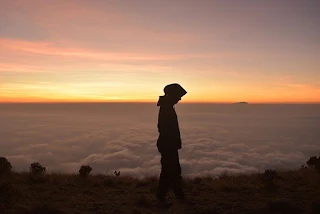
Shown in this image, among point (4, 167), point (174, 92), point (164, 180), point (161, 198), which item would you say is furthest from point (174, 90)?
point (4, 167)

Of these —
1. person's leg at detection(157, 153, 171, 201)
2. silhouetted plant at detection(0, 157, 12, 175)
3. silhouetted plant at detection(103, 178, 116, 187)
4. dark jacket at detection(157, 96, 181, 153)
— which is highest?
dark jacket at detection(157, 96, 181, 153)

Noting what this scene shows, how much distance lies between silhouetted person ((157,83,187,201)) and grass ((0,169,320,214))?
0.45 m

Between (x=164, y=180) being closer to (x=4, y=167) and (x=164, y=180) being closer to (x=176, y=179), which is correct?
(x=176, y=179)

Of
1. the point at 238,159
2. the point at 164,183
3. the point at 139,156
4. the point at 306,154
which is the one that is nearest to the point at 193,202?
the point at 164,183

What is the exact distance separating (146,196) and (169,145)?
1.91 m

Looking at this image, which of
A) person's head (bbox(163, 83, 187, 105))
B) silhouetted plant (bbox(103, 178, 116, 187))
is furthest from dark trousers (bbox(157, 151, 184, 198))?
silhouetted plant (bbox(103, 178, 116, 187))

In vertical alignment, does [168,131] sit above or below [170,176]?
above

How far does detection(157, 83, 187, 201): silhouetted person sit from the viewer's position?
26.6 ft

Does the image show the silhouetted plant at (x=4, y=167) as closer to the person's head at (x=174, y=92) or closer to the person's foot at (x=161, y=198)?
the person's foot at (x=161, y=198)

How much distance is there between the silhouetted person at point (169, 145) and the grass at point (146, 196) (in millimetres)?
446

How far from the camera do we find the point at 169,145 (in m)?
8.16

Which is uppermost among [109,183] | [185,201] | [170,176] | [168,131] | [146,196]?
[168,131]

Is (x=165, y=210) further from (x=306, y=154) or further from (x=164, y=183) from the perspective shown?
(x=306, y=154)

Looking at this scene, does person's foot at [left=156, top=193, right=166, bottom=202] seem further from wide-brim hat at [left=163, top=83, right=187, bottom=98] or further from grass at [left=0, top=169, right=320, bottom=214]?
wide-brim hat at [left=163, top=83, right=187, bottom=98]
